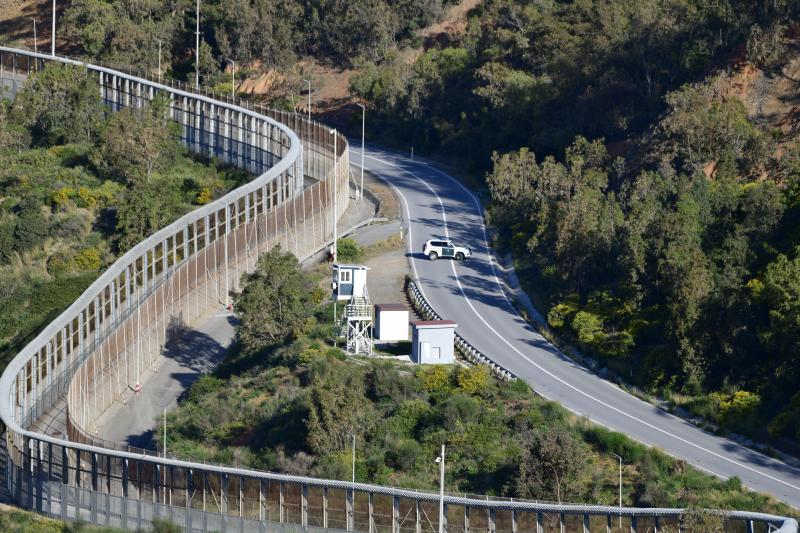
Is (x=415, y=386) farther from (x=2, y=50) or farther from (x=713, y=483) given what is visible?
(x=2, y=50)

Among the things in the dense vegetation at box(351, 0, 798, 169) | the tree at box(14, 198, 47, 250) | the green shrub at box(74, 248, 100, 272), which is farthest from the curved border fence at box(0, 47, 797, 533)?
the tree at box(14, 198, 47, 250)

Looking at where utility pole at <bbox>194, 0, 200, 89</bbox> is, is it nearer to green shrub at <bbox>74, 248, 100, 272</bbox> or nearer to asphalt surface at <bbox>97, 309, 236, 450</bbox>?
green shrub at <bbox>74, 248, 100, 272</bbox>

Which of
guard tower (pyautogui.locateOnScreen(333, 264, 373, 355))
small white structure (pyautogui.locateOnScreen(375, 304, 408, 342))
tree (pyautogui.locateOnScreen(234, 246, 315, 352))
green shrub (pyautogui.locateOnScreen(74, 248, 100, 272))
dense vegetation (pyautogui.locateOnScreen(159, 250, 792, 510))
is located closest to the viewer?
dense vegetation (pyautogui.locateOnScreen(159, 250, 792, 510))

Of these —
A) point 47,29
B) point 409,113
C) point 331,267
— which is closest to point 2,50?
point 47,29

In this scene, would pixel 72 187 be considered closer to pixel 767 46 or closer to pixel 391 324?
pixel 391 324

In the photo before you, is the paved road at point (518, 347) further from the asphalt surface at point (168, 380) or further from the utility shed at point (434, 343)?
the asphalt surface at point (168, 380)

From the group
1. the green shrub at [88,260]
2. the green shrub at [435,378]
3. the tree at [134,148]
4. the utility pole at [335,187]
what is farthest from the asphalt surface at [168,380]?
the tree at [134,148]

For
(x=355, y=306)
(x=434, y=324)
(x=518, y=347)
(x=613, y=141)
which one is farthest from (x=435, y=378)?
Result: (x=613, y=141)
